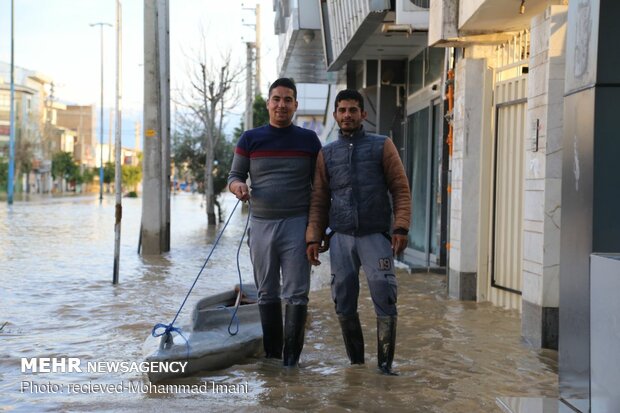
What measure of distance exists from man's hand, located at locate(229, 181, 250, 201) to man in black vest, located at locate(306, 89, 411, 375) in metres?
0.48

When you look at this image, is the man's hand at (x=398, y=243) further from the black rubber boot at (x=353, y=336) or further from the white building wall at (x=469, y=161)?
the white building wall at (x=469, y=161)

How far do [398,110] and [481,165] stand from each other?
749 centimetres

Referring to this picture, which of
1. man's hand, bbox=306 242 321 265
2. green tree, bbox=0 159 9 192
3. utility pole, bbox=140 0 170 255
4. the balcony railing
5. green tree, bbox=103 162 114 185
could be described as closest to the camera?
man's hand, bbox=306 242 321 265

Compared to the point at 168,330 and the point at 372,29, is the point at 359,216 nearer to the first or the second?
the point at 168,330

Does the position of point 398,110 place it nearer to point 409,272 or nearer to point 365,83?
point 365,83

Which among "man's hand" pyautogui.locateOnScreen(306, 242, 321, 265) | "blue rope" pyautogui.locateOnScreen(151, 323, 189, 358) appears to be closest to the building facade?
"man's hand" pyautogui.locateOnScreen(306, 242, 321, 265)

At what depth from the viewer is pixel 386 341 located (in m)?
5.59

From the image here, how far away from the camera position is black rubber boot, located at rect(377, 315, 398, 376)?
5.55m

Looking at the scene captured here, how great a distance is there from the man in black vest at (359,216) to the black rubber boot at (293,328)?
0.27m

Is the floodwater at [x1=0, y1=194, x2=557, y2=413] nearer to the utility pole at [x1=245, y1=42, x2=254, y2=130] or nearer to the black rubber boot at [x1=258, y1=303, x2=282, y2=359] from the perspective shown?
the black rubber boot at [x1=258, y1=303, x2=282, y2=359]

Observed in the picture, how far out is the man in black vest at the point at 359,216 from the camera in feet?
18.2

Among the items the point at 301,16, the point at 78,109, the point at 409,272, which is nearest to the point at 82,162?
the point at 78,109

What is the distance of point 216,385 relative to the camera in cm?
543

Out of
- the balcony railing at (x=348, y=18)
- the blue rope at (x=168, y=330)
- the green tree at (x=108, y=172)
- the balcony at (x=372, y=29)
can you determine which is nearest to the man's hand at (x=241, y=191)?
the blue rope at (x=168, y=330)
